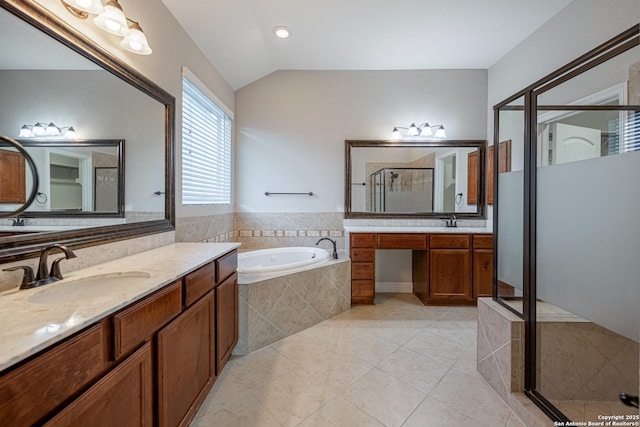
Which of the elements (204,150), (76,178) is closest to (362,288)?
(204,150)

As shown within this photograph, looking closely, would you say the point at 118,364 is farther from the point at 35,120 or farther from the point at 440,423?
the point at 440,423

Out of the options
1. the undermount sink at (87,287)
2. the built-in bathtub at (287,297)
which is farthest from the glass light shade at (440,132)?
the undermount sink at (87,287)

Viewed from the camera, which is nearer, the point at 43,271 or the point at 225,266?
the point at 43,271

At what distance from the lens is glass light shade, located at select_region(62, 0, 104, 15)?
133cm

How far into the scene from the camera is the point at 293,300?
2600 mm

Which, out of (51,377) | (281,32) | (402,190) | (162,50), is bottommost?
(51,377)

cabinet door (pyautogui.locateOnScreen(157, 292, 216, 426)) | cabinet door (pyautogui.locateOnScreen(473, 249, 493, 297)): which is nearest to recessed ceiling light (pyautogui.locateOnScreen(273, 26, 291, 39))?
cabinet door (pyautogui.locateOnScreen(157, 292, 216, 426))

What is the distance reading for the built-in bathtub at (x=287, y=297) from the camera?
91.4 inches

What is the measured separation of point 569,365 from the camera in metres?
1.65

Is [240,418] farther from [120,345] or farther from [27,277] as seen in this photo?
[27,277]

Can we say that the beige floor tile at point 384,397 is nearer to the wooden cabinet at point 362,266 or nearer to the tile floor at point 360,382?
the tile floor at point 360,382

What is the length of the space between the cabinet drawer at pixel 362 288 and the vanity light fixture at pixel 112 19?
276 centimetres

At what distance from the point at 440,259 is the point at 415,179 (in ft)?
3.53

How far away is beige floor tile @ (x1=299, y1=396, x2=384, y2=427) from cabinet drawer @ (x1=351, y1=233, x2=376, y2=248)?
1.74 m
